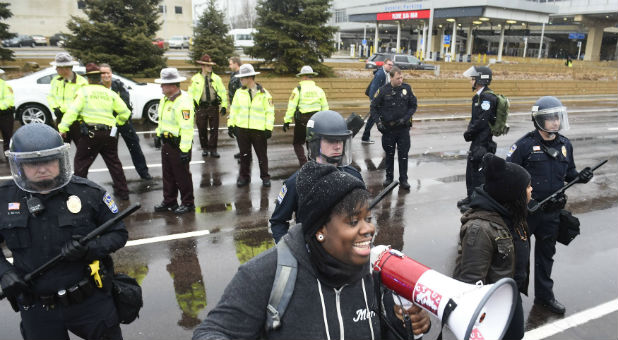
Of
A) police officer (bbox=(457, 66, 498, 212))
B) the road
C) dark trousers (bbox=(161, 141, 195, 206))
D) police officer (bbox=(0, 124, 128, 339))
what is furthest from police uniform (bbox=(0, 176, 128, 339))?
police officer (bbox=(457, 66, 498, 212))

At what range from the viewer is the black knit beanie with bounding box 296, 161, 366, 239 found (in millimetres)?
1689

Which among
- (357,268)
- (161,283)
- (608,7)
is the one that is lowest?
(161,283)

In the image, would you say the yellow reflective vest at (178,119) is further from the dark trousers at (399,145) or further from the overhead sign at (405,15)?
the overhead sign at (405,15)

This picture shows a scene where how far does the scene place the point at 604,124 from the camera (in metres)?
15.8

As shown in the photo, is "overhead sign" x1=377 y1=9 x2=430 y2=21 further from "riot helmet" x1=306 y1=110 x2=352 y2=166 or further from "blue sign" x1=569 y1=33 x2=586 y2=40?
"riot helmet" x1=306 y1=110 x2=352 y2=166

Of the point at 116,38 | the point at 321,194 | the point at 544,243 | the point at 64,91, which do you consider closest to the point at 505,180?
the point at 321,194

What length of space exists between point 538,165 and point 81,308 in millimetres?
4052

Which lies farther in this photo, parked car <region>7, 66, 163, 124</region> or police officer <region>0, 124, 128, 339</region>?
parked car <region>7, 66, 163, 124</region>

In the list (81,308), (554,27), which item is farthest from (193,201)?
(554,27)

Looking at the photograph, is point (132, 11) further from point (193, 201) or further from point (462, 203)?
point (462, 203)

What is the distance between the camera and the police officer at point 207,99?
9727 millimetres

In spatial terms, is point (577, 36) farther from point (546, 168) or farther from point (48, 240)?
point (48, 240)

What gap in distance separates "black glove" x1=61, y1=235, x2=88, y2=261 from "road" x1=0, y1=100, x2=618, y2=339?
1.53 metres

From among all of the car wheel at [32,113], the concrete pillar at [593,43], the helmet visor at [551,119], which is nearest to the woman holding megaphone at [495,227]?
the helmet visor at [551,119]
